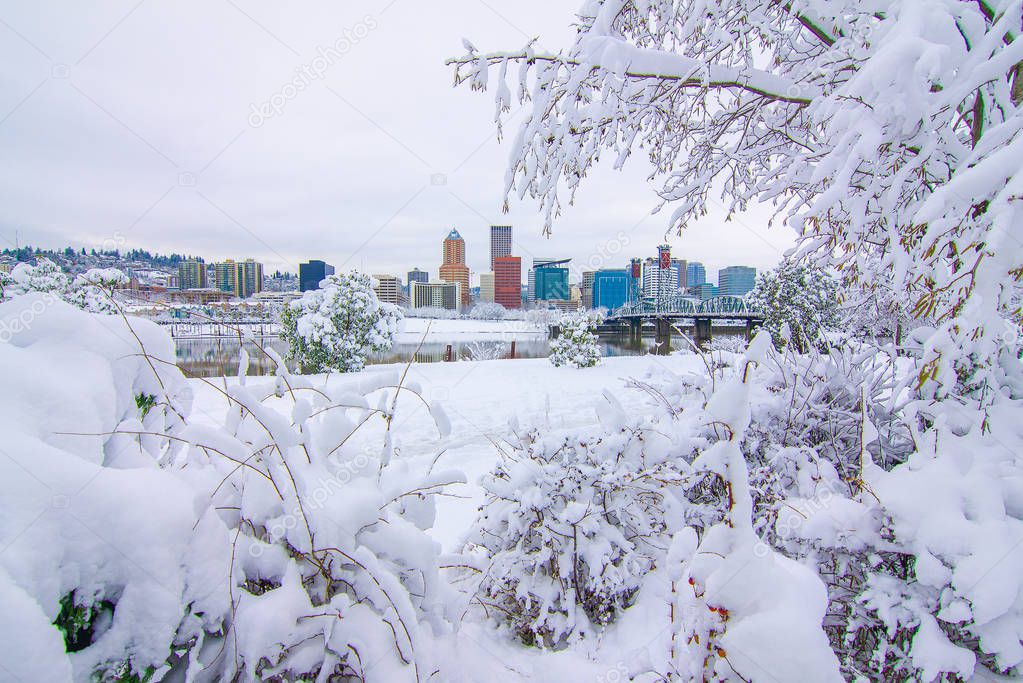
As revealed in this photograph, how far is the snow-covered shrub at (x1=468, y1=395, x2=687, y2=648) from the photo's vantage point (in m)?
2.35

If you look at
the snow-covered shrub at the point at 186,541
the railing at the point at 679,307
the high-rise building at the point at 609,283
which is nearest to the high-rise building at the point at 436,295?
the railing at the point at 679,307

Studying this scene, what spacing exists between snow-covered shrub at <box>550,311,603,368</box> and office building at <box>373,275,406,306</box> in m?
6.05

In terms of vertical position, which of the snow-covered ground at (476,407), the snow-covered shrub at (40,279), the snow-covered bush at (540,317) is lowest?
the snow-covered ground at (476,407)

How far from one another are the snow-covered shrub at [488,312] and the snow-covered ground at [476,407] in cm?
5525

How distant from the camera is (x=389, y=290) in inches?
810

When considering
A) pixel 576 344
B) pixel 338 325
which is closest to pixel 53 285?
pixel 338 325

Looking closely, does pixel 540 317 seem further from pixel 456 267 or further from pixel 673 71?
pixel 673 71

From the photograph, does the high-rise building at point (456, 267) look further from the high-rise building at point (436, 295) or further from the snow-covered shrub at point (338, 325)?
the snow-covered shrub at point (338, 325)

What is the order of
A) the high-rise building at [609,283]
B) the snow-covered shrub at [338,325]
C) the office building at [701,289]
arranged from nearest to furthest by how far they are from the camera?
the snow-covered shrub at [338,325]
the high-rise building at [609,283]
the office building at [701,289]

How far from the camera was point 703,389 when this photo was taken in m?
3.07

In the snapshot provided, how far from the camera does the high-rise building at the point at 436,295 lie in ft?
227

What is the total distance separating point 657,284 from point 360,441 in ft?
82.5

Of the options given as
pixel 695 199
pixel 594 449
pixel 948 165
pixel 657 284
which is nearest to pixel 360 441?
pixel 594 449

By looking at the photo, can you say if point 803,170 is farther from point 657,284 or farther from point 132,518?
point 657,284
